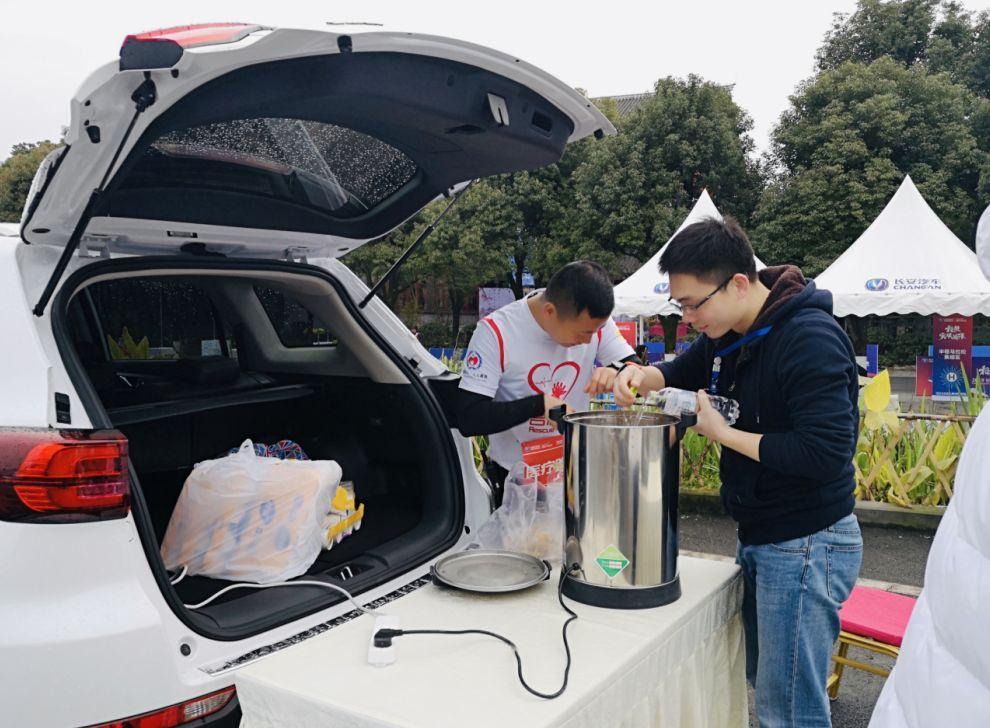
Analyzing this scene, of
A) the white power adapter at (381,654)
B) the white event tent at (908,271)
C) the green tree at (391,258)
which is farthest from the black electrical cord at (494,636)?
the green tree at (391,258)

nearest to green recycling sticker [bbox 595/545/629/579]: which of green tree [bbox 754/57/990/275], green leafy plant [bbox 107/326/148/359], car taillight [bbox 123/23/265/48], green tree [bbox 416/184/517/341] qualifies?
car taillight [bbox 123/23/265/48]

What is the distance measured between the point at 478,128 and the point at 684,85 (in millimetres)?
20677

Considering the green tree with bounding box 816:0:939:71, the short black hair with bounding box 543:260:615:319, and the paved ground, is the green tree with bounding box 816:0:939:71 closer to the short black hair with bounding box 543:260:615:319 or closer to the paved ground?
the paved ground

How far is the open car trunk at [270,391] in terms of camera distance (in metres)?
2.45

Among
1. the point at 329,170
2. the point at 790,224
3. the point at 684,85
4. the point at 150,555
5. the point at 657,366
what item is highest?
the point at 684,85

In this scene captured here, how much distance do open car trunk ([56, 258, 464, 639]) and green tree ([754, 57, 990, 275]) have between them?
57.7ft

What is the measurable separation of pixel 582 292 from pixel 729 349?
68cm

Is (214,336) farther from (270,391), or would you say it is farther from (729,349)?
(729,349)

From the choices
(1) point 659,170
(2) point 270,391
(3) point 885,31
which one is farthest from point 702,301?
(3) point 885,31

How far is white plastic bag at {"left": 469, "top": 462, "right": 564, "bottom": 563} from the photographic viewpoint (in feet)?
6.77

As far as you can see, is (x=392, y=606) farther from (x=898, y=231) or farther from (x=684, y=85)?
(x=684, y=85)

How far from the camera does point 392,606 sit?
1722 mm

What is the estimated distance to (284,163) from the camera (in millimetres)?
2322

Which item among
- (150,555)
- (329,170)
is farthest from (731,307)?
(150,555)
